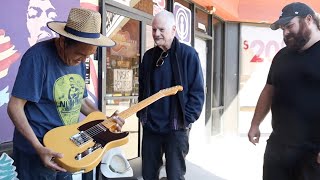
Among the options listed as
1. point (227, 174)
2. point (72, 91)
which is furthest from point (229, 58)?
point (72, 91)

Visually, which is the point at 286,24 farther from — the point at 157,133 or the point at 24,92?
the point at 24,92

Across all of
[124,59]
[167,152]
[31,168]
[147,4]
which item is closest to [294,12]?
[167,152]

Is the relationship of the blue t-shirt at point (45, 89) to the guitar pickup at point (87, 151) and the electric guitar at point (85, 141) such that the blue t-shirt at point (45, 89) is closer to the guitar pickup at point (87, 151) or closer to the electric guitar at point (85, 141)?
the electric guitar at point (85, 141)

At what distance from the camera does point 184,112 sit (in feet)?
9.38

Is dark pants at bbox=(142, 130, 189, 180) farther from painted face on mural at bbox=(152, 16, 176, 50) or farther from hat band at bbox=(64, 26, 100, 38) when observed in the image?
hat band at bbox=(64, 26, 100, 38)

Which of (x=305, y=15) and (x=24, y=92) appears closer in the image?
(x=24, y=92)

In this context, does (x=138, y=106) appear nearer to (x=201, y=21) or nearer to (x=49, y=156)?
(x=49, y=156)

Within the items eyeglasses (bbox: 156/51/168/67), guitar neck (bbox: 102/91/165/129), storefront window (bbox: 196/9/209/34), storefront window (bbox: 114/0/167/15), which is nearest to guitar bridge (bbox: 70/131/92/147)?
guitar neck (bbox: 102/91/165/129)

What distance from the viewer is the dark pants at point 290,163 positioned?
99.0 inches

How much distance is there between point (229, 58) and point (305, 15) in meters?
6.34

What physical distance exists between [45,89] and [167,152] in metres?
1.20

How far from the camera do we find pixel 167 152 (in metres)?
2.88

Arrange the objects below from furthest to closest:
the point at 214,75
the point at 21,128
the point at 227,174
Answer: the point at 214,75 < the point at 227,174 < the point at 21,128

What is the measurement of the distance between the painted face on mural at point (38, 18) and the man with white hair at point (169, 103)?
957mm
